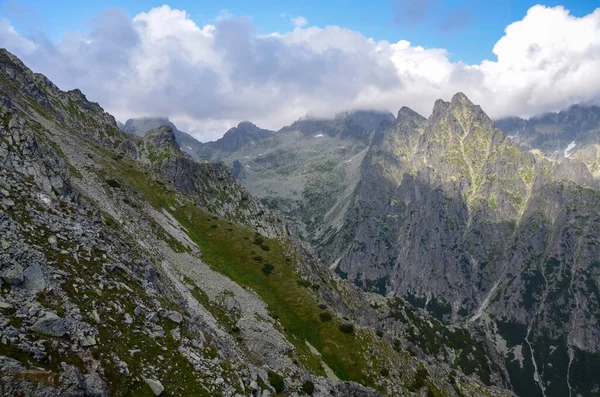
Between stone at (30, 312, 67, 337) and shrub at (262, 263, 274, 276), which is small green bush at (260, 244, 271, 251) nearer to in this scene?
shrub at (262, 263, 274, 276)

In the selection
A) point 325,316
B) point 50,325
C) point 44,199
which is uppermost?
point 44,199

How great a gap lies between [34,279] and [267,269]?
55883mm

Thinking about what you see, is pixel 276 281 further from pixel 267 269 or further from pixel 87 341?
pixel 87 341

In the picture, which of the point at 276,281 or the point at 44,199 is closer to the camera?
the point at 44,199

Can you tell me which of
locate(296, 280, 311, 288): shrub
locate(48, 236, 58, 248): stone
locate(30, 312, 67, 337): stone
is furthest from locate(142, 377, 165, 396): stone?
locate(296, 280, 311, 288): shrub

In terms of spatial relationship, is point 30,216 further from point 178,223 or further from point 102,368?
point 178,223

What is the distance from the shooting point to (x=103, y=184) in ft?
221

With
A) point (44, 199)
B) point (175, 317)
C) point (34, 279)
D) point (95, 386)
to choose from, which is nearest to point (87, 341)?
point (95, 386)

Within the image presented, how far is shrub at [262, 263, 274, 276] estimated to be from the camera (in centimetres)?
7660

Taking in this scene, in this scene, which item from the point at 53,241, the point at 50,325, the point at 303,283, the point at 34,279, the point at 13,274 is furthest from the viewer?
the point at 303,283

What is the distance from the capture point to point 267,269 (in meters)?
77.4

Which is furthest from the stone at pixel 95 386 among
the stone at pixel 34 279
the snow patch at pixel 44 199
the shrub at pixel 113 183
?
→ the shrub at pixel 113 183

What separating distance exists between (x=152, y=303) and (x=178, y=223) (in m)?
52.6

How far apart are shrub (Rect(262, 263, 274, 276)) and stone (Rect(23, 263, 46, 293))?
54346mm
